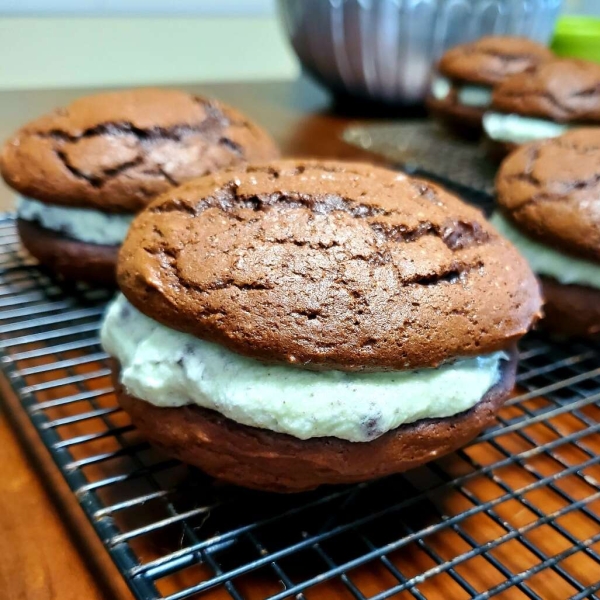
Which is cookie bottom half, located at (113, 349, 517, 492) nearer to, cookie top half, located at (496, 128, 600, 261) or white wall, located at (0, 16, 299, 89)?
cookie top half, located at (496, 128, 600, 261)

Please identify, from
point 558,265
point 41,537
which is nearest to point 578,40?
point 558,265

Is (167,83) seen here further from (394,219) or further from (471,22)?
(394,219)

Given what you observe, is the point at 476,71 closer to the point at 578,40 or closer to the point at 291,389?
the point at 578,40

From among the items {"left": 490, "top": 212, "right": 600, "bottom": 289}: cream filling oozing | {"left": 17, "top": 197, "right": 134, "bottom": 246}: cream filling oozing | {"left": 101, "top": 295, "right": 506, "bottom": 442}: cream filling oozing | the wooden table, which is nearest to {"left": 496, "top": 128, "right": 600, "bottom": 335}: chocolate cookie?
{"left": 490, "top": 212, "right": 600, "bottom": 289}: cream filling oozing

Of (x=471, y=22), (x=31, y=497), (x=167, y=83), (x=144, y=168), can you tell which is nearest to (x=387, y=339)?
(x=31, y=497)

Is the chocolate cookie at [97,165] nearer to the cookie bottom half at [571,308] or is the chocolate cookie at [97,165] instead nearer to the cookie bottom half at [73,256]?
the cookie bottom half at [73,256]

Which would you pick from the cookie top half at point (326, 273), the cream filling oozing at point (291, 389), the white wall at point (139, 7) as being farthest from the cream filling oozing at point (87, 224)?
the white wall at point (139, 7)
